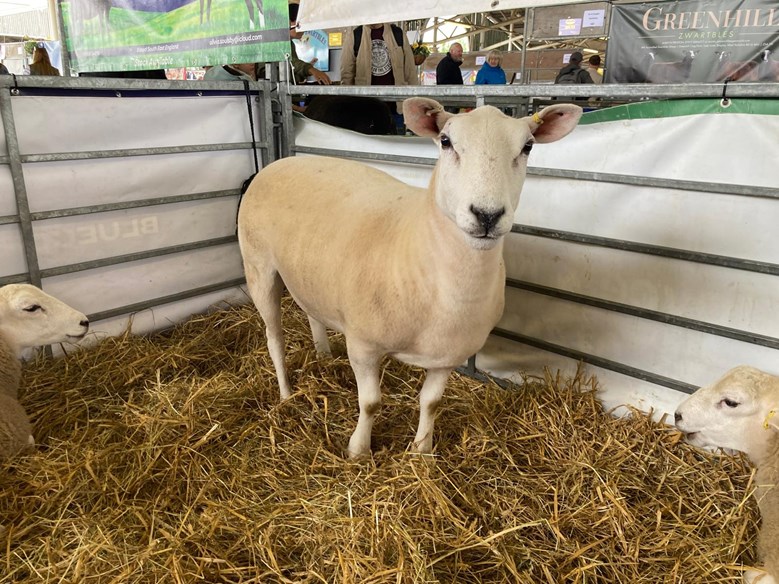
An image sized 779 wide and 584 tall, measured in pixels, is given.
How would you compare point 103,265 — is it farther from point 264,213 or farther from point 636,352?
point 636,352

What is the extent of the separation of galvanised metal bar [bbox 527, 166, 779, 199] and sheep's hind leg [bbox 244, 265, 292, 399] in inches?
58.6

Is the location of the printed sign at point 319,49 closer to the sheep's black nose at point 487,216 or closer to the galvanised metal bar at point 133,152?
the galvanised metal bar at point 133,152

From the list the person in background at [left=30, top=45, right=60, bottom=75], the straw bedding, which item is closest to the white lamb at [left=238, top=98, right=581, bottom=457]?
the straw bedding

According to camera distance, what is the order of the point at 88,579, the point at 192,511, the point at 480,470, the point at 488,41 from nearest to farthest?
the point at 88,579 < the point at 192,511 < the point at 480,470 < the point at 488,41

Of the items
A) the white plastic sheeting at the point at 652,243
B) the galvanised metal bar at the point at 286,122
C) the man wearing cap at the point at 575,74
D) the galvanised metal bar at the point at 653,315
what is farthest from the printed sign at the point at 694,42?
the galvanised metal bar at the point at 286,122

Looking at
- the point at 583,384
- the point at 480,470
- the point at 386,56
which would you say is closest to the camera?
the point at 480,470

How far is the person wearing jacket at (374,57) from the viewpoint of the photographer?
499cm

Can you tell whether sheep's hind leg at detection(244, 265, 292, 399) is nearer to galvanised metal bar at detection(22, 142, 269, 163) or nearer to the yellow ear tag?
galvanised metal bar at detection(22, 142, 269, 163)

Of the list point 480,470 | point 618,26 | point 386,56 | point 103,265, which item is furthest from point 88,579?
point 618,26

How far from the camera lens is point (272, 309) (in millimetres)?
3035

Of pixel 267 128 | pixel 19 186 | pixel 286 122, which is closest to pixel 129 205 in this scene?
pixel 19 186

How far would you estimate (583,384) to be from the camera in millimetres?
3037

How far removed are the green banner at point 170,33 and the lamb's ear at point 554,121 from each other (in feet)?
7.47

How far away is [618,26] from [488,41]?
14268mm
